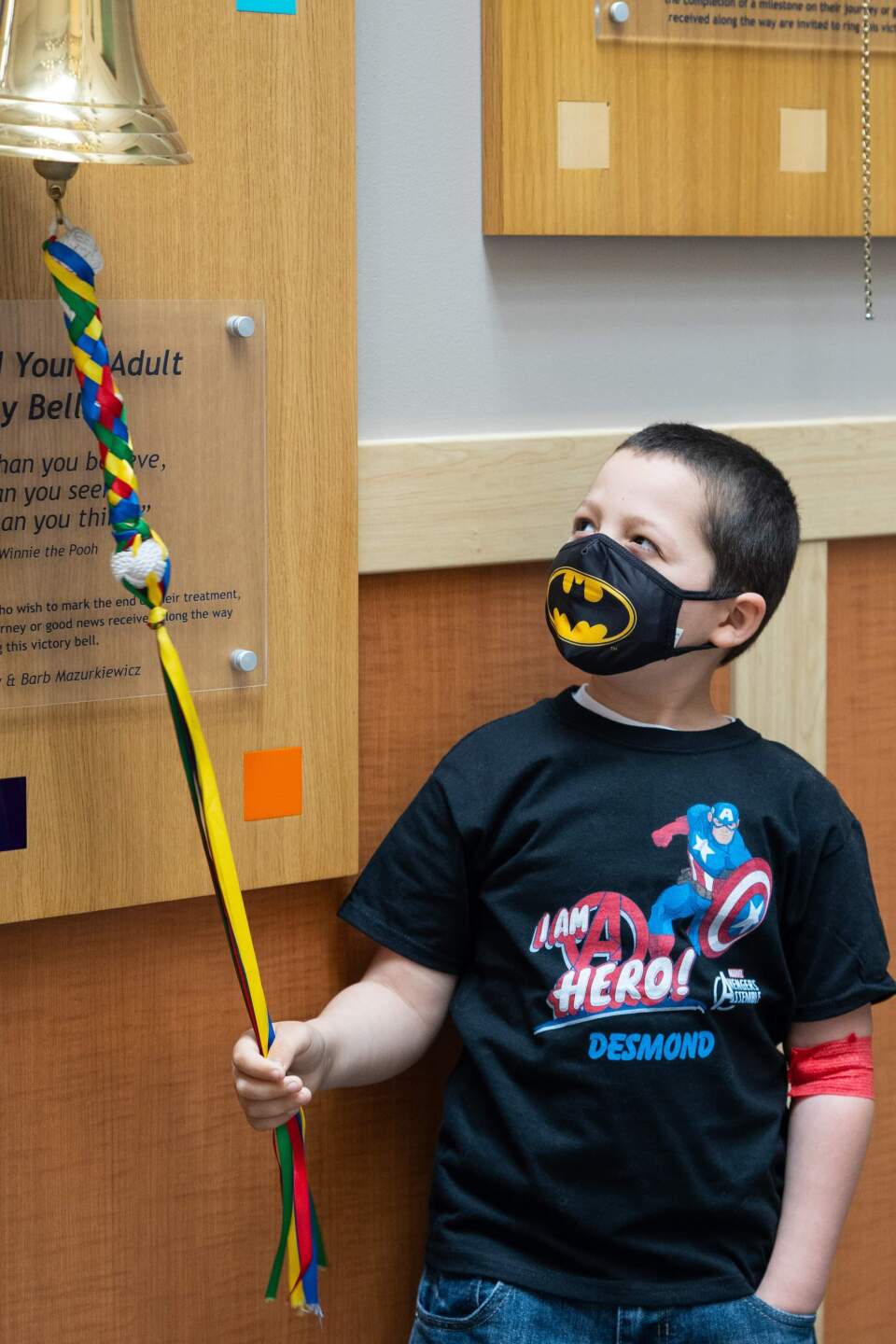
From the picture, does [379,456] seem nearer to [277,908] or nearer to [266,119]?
[266,119]

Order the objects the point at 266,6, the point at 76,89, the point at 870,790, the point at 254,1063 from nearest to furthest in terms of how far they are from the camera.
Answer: the point at 76,89, the point at 254,1063, the point at 266,6, the point at 870,790

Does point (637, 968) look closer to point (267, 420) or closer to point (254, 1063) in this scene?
point (254, 1063)

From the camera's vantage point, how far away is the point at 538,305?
1365 mm

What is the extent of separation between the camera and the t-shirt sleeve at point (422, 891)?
49.1 inches

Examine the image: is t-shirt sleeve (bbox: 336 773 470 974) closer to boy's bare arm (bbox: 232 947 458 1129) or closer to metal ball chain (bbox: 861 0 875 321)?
boy's bare arm (bbox: 232 947 458 1129)

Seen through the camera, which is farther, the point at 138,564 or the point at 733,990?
the point at 733,990

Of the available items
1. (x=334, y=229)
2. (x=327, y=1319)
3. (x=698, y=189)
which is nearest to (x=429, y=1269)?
(x=327, y=1319)

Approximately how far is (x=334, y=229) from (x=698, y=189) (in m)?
0.36

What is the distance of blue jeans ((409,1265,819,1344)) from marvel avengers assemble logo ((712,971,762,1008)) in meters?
0.23

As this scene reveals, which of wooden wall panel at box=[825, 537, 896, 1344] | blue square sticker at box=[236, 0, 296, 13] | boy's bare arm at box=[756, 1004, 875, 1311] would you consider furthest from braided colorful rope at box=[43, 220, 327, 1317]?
wooden wall panel at box=[825, 537, 896, 1344]

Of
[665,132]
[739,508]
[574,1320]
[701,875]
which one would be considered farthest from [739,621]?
[574,1320]

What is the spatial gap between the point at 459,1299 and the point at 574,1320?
87mm

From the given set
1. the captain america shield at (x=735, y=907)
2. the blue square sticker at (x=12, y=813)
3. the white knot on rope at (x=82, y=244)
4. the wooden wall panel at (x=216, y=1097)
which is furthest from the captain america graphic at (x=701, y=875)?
the white knot on rope at (x=82, y=244)

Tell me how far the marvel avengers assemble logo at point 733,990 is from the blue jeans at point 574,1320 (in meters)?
0.23
